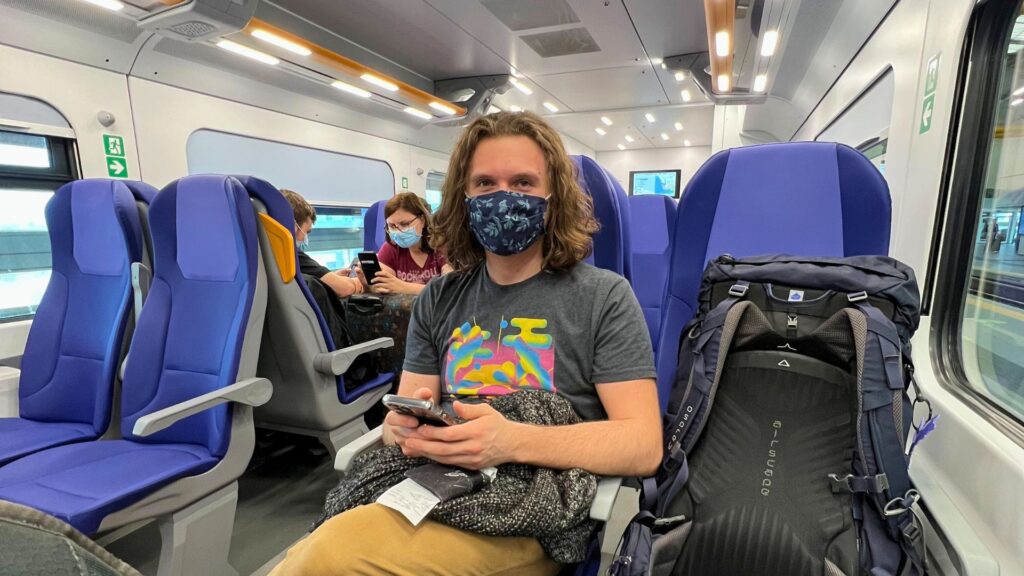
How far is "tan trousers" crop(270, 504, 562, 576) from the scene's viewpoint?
899 mm

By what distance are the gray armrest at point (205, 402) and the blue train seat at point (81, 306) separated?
33.5 inches

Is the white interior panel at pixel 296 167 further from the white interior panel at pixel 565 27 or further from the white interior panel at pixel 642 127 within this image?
the white interior panel at pixel 642 127

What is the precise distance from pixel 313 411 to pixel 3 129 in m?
2.90

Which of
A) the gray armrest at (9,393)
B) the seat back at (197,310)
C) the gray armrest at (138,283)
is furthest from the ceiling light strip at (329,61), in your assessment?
the gray armrest at (9,393)

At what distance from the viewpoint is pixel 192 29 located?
327 centimetres

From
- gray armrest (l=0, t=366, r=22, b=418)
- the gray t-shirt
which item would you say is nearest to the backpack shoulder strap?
the gray t-shirt

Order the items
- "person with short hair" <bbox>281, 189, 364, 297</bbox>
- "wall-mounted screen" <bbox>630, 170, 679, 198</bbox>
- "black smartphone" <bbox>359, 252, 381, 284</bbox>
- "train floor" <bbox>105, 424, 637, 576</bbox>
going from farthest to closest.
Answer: "wall-mounted screen" <bbox>630, 170, 679, 198</bbox> → "black smartphone" <bbox>359, 252, 381, 284</bbox> → "person with short hair" <bbox>281, 189, 364, 297</bbox> → "train floor" <bbox>105, 424, 637, 576</bbox>

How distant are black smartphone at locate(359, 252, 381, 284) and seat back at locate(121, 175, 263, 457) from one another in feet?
3.46

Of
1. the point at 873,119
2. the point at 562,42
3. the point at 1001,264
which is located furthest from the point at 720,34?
the point at 1001,264

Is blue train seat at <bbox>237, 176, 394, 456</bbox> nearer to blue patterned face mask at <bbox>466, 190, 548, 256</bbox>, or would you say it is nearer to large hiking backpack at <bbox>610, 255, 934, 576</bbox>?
blue patterned face mask at <bbox>466, 190, 548, 256</bbox>

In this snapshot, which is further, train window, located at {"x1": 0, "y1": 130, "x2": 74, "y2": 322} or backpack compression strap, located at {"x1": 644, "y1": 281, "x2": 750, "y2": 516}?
train window, located at {"x1": 0, "y1": 130, "x2": 74, "y2": 322}

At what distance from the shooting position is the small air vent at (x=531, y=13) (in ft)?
15.2

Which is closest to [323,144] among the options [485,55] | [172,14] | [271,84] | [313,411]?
[271,84]

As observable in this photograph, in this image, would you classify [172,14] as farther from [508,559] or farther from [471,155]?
[508,559]
